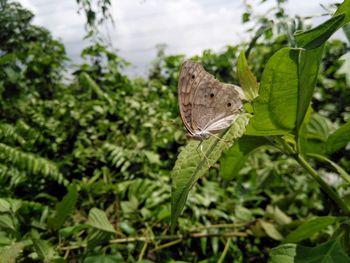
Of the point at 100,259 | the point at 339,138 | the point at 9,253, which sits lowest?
the point at 100,259

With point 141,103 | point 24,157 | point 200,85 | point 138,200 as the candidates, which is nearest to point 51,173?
point 24,157

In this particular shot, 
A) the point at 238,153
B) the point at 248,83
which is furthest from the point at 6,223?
the point at 248,83

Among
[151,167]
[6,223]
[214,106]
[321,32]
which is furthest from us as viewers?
[151,167]

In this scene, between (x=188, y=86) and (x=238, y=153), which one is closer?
(x=188, y=86)

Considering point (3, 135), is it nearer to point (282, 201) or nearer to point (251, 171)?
point (251, 171)

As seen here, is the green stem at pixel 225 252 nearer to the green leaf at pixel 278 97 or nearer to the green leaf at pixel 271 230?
the green leaf at pixel 271 230

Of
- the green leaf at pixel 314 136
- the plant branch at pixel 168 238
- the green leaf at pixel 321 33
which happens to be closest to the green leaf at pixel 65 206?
the plant branch at pixel 168 238

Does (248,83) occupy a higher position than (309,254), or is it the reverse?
(248,83)

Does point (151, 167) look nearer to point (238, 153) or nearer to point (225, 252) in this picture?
point (225, 252)
